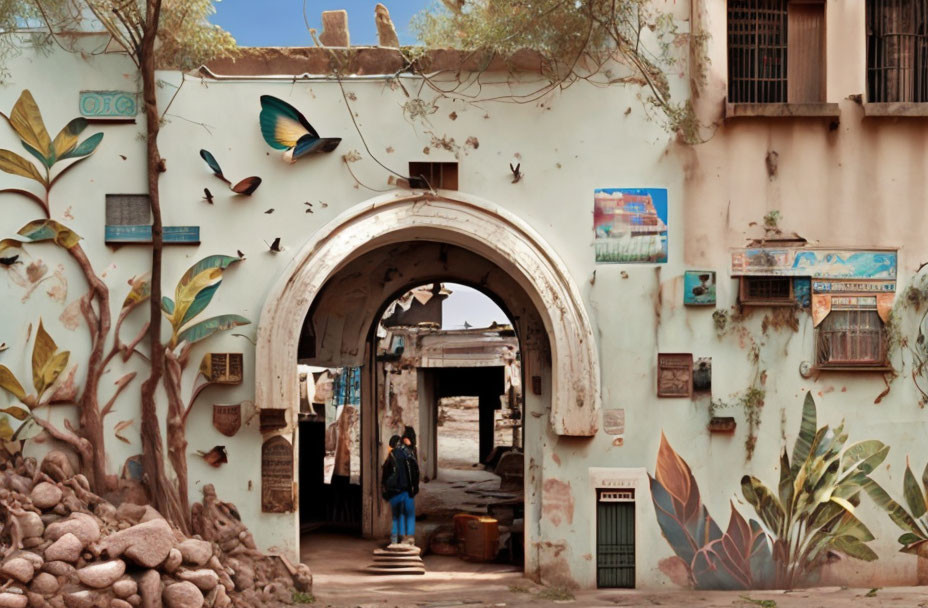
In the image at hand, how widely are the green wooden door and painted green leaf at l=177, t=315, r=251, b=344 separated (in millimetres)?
3731

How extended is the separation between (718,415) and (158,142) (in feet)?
19.0

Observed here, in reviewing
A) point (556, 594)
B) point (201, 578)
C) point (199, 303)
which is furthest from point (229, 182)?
point (556, 594)

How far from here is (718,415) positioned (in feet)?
33.0

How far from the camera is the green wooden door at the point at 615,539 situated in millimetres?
10039

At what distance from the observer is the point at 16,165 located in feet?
32.4

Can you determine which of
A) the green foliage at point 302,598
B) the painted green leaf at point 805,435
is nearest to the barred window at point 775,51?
the painted green leaf at point 805,435

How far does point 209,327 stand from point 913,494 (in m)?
6.74

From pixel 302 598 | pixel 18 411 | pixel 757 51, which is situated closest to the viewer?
pixel 302 598

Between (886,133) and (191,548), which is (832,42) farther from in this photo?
(191,548)

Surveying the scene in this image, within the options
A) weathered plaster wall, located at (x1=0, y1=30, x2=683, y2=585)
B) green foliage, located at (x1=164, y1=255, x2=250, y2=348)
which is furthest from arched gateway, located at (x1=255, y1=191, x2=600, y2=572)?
green foliage, located at (x1=164, y1=255, x2=250, y2=348)

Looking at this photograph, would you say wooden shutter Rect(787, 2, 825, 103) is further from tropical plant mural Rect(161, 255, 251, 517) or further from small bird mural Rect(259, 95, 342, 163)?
tropical plant mural Rect(161, 255, 251, 517)

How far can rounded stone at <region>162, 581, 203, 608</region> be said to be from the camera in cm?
865

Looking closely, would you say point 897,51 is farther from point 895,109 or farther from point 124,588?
point 124,588

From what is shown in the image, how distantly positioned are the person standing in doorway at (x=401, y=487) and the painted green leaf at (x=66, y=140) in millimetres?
4510
